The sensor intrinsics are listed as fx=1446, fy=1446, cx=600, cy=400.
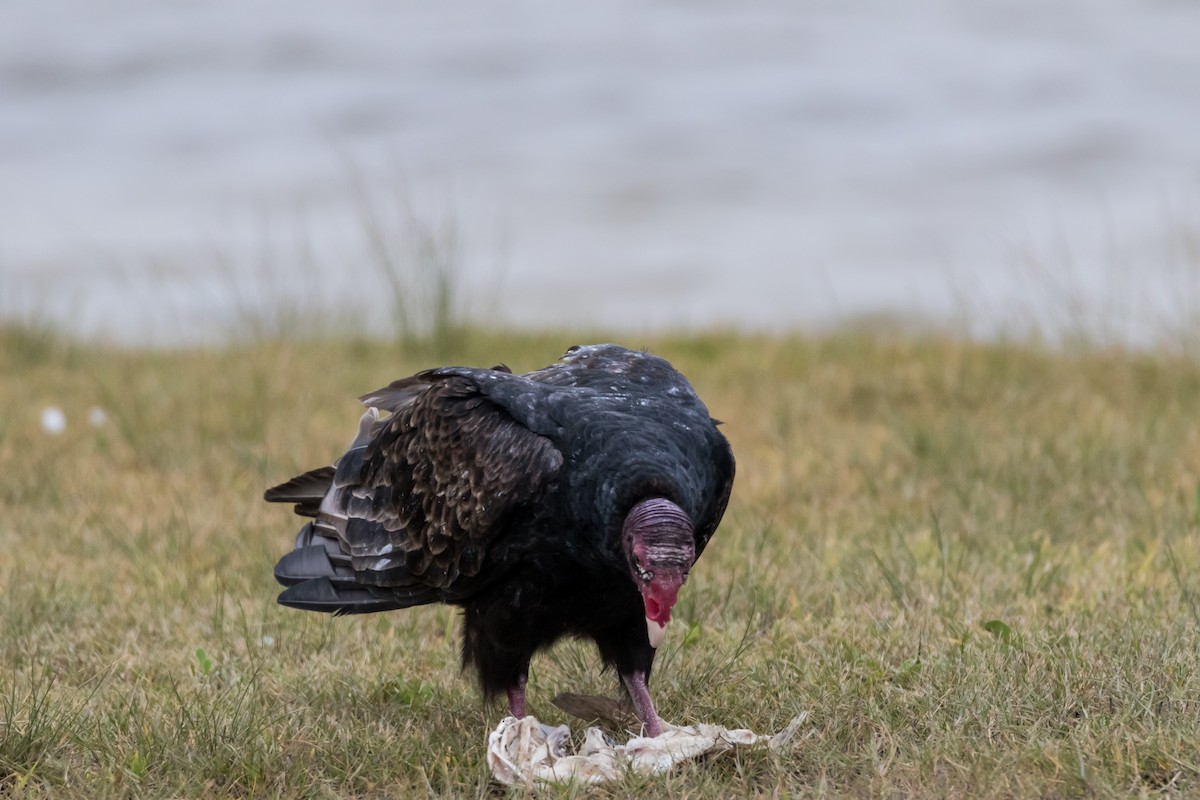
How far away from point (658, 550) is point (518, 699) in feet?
2.65

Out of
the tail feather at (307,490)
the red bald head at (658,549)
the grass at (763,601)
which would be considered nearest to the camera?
the red bald head at (658,549)

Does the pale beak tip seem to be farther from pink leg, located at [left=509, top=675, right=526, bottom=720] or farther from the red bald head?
pink leg, located at [left=509, top=675, right=526, bottom=720]

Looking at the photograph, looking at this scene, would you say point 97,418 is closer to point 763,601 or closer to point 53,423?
point 53,423

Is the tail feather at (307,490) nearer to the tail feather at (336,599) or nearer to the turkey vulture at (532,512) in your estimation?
the turkey vulture at (532,512)

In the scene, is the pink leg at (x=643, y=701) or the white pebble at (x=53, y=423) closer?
the pink leg at (x=643, y=701)

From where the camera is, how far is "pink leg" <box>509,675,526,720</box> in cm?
334

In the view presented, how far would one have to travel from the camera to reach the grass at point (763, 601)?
9.96 ft

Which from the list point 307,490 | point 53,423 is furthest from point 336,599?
point 53,423

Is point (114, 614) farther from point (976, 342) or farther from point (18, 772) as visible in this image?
point (976, 342)

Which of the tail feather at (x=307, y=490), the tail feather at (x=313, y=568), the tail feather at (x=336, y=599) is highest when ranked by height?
the tail feather at (x=307, y=490)

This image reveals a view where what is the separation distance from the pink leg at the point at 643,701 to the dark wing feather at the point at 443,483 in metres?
0.43

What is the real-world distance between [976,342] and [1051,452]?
6.60 feet

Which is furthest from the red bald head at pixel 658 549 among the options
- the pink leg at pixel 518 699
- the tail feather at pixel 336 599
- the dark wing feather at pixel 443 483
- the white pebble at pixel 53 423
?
the white pebble at pixel 53 423

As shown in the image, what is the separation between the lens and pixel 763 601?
4148 mm
